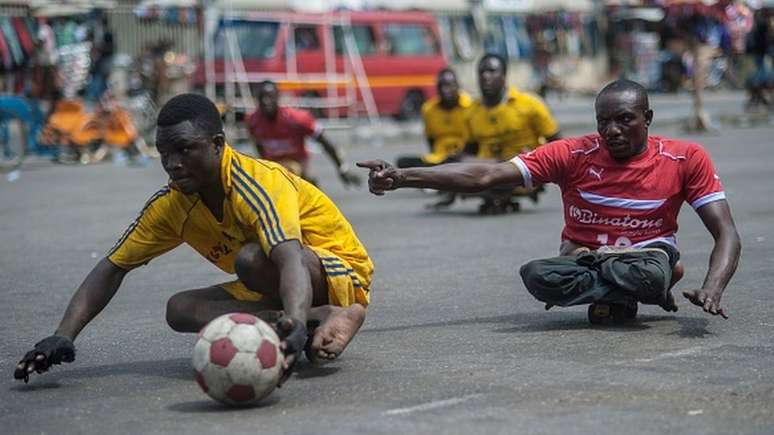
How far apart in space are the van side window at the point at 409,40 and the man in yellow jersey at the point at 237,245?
80.6 ft

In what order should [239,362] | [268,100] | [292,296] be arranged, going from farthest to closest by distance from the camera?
[268,100] < [292,296] < [239,362]

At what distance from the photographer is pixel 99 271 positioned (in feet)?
22.5

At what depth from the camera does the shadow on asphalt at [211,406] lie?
5.94 metres

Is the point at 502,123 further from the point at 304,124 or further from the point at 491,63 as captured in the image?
the point at 304,124

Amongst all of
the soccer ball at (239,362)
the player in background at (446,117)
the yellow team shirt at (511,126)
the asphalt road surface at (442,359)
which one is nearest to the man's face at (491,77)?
the yellow team shirt at (511,126)

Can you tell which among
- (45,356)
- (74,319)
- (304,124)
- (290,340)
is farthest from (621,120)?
(304,124)

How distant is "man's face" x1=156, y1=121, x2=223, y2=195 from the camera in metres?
6.38

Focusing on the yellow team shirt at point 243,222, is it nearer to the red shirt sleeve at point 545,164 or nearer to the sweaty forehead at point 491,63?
the red shirt sleeve at point 545,164

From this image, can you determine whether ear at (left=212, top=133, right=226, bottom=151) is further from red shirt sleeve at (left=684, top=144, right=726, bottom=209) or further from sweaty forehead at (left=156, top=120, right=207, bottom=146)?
red shirt sleeve at (left=684, top=144, right=726, bottom=209)

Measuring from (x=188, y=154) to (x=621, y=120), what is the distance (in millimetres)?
2345

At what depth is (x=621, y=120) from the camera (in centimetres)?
758

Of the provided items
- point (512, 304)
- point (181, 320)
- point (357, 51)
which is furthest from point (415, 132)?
point (181, 320)

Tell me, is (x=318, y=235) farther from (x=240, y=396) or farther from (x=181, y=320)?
(x=240, y=396)

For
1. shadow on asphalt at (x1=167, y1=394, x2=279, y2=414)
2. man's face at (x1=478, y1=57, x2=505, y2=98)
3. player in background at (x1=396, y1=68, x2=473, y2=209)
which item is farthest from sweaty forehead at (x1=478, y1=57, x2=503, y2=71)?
shadow on asphalt at (x1=167, y1=394, x2=279, y2=414)
